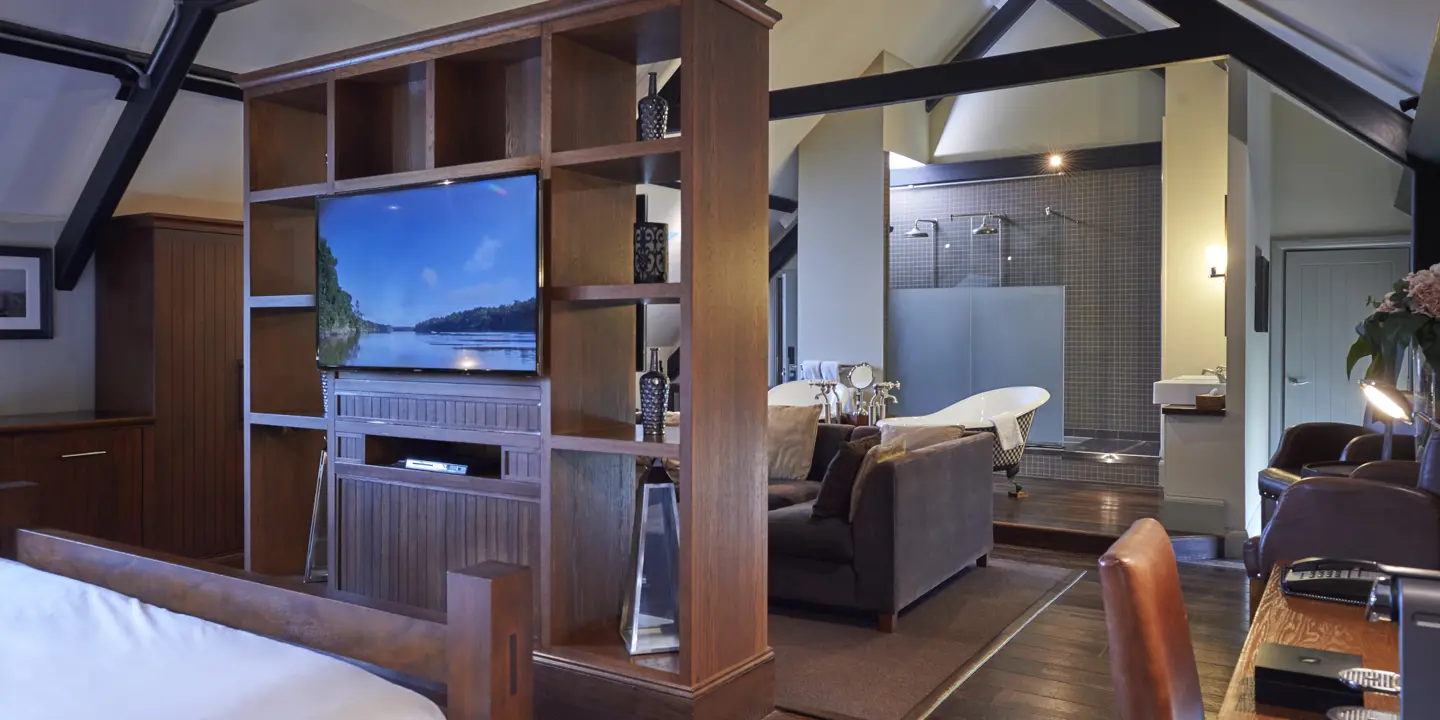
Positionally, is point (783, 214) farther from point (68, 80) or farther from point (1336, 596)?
point (1336, 596)

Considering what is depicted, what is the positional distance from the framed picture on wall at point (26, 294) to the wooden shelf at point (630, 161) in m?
3.41

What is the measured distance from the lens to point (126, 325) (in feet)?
16.5

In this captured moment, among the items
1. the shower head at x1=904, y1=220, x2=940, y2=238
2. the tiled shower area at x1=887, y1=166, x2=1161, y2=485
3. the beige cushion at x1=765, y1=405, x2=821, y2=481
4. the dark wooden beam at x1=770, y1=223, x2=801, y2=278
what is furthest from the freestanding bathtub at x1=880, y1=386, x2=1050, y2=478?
the dark wooden beam at x1=770, y1=223, x2=801, y2=278

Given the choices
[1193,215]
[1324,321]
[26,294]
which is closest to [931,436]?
[1193,215]

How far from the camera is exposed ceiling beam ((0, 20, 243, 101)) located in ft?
13.2

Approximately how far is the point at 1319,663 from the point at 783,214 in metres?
9.11

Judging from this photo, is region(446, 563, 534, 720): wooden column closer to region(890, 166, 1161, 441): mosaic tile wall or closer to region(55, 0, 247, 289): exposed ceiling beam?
region(55, 0, 247, 289): exposed ceiling beam

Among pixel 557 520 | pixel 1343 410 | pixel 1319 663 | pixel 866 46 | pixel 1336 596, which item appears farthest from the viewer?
pixel 866 46

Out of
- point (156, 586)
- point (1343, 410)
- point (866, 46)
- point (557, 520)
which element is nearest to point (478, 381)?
point (557, 520)

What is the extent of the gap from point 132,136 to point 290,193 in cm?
135

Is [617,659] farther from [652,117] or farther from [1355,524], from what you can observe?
[1355,524]

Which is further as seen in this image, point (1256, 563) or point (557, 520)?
point (557, 520)

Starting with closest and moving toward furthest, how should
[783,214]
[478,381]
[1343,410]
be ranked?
[478,381], [1343,410], [783,214]

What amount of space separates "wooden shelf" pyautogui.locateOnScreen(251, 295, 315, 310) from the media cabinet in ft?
0.04
